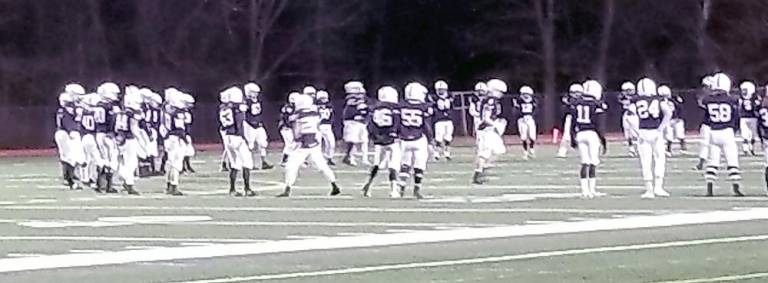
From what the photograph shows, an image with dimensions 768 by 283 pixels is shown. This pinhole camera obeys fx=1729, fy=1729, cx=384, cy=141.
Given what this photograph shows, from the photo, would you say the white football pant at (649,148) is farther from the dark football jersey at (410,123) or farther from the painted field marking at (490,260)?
the painted field marking at (490,260)

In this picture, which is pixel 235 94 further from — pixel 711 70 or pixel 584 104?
pixel 711 70

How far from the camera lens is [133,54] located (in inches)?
2175

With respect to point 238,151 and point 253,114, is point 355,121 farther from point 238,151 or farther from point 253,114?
point 238,151

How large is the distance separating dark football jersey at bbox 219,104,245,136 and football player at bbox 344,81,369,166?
820 cm

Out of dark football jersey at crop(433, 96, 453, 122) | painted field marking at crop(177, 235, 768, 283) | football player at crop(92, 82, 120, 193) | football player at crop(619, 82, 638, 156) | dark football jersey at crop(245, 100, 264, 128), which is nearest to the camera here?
painted field marking at crop(177, 235, 768, 283)

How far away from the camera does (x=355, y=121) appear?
3234cm

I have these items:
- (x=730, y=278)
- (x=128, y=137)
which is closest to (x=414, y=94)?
(x=128, y=137)

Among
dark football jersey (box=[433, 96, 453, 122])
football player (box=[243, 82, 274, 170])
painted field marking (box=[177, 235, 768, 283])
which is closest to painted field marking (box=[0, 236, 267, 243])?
painted field marking (box=[177, 235, 768, 283])

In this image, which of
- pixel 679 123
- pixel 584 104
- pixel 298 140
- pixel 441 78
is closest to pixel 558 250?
pixel 584 104

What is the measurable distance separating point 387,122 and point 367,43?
3442 centimetres

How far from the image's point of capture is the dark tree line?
54469 mm

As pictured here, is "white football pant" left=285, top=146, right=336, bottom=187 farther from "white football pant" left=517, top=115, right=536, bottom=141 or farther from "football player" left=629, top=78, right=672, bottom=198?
"white football pant" left=517, top=115, right=536, bottom=141

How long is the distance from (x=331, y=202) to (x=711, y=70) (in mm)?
36393

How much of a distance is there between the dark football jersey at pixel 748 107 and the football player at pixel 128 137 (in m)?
11.5
